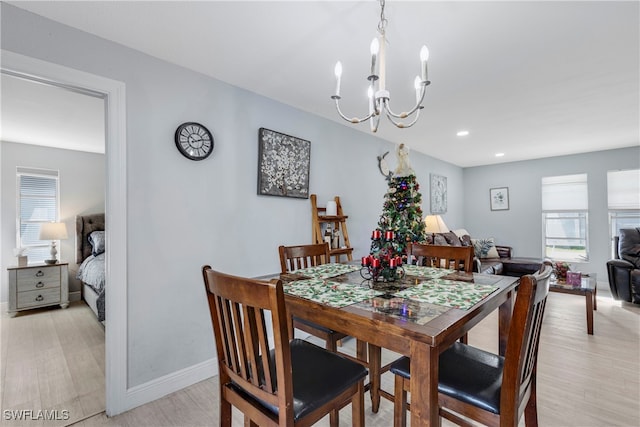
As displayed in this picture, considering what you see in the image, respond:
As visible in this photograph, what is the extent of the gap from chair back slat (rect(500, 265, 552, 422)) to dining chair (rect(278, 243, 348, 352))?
28.7 inches

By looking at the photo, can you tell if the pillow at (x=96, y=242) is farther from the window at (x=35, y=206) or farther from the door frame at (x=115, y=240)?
the door frame at (x=115, y=240)

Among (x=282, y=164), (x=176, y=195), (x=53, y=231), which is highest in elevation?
(x=282, y=164)

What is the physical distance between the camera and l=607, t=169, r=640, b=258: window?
4.58 m

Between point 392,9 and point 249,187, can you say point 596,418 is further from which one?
point 249,187

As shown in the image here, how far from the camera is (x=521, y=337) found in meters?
0.94

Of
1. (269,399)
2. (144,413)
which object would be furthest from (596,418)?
(144,413)

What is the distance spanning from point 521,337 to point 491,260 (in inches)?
181

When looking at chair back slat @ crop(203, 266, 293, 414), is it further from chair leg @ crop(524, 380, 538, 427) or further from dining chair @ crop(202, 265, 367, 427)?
chair leg @ crop(524, 380, 538, 427)

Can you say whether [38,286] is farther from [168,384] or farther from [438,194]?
[438,194]

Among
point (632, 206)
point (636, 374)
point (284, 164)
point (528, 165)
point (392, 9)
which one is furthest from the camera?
point (528, 165)

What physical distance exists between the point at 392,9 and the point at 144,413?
2.78 metres

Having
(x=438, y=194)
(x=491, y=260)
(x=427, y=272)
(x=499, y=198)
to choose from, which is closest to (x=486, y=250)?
(x=491, y=260)

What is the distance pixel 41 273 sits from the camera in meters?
3.70

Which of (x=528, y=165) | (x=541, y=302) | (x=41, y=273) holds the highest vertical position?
(x=528, y=165)
